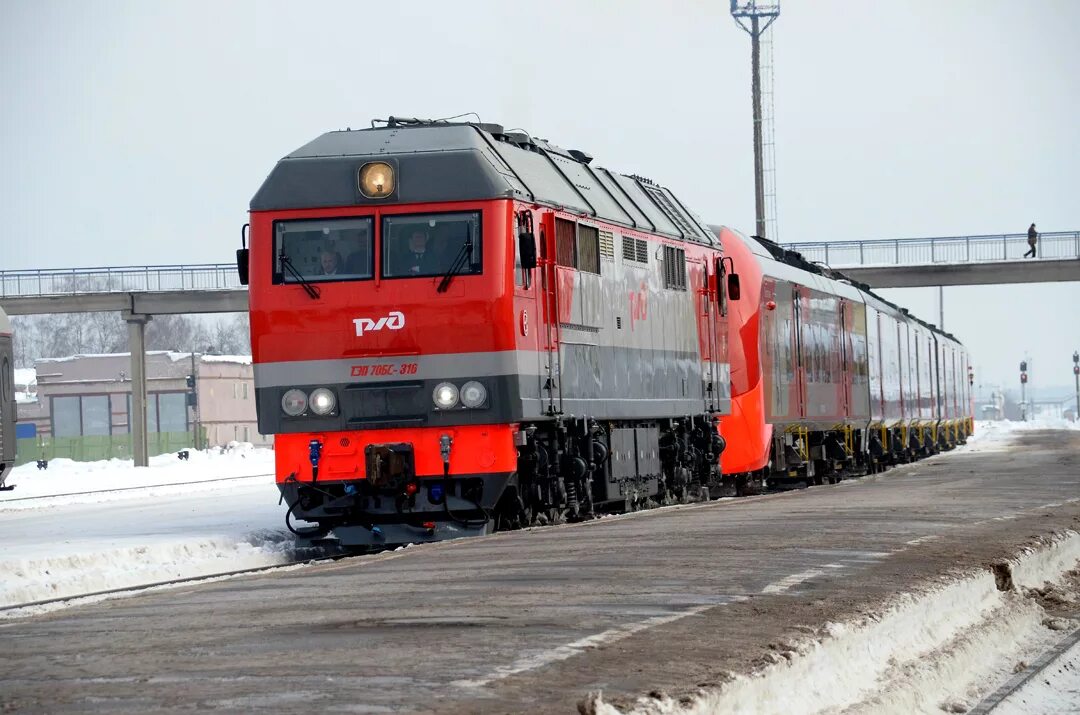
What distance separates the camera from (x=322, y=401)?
1664 cm

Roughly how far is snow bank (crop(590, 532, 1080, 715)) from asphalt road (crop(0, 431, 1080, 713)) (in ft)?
0.67

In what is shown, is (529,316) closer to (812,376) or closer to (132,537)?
(132,537)

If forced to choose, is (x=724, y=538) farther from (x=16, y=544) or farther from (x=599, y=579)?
(x=16, y=544)

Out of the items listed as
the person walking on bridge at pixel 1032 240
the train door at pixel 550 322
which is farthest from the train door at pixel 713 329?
the person walking on bridge at pixel 1032 240

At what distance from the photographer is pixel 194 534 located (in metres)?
19.6

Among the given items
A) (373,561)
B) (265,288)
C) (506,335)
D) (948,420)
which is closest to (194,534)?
(265,288)

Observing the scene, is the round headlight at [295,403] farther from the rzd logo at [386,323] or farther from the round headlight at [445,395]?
the round headlight at [445,395]

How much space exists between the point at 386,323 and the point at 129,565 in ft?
12.0

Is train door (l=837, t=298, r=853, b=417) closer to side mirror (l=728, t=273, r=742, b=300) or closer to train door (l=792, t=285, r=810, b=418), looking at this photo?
train door (l=792, t=285, r=810, b=418)

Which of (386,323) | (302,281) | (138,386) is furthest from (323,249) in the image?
(138,386)

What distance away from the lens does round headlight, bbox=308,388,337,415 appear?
54.6ft

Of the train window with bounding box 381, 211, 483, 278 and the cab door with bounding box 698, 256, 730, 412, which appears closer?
the train window with bounding box 381, 211, 483, 278

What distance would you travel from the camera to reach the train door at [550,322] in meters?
17.5

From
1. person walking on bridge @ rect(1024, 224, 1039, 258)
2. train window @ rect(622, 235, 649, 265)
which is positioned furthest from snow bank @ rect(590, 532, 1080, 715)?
person walking on bridge @ rect(1024, 224, 1039, 258)
